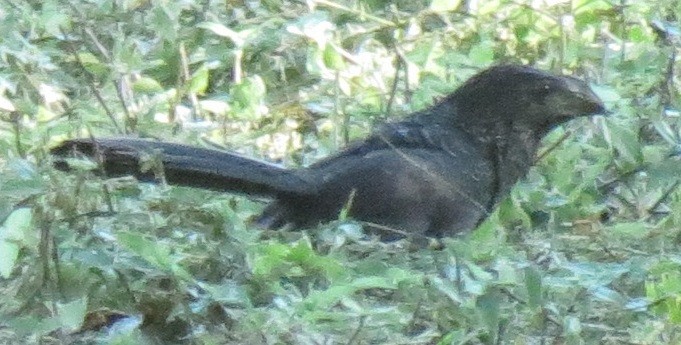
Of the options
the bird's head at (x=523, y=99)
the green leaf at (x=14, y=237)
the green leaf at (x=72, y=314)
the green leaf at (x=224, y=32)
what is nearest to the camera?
the green leaf at (x=72, y=314)

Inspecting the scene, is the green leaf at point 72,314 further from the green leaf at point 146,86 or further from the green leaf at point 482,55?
the green leaf at point 482,55

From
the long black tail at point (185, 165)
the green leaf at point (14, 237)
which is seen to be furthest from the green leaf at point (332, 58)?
the green leaf at point (14, 237)

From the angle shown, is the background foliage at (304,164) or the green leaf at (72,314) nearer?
the green leaf at (72,314)

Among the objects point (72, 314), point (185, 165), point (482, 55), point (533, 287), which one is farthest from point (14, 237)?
point (482, 55)

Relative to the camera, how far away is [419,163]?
3.25 meters

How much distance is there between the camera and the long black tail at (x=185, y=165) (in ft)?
9.87

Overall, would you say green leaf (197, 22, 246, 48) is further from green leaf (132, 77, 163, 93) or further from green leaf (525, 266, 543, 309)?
green leaf (525, 266, 543, 309)

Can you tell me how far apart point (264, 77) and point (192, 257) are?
1667mm

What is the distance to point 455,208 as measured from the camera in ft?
10.7

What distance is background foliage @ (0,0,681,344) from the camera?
107 inches

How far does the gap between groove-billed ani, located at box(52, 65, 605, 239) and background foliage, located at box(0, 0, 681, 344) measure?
0.24 ft

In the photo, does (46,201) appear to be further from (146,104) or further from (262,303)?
(146,104)

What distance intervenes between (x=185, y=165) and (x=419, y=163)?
19.4 inches

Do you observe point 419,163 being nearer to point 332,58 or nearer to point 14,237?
point 14,237
